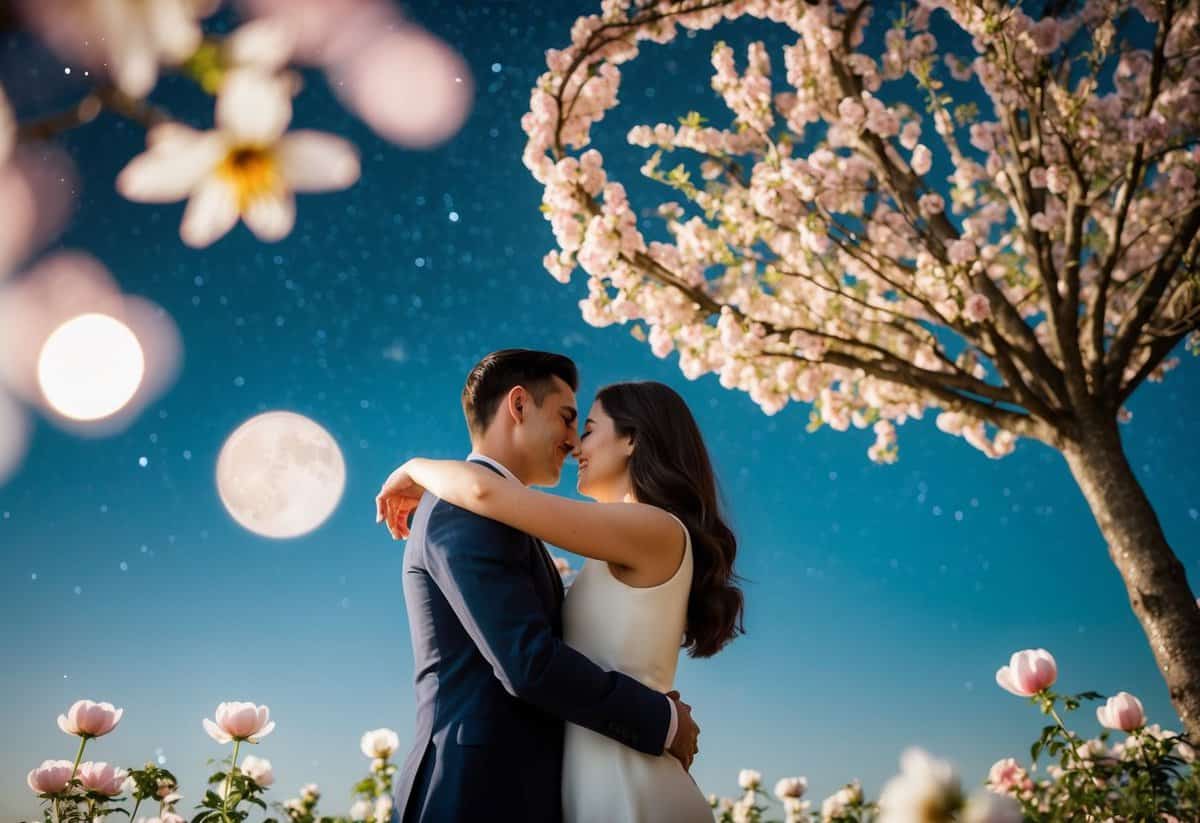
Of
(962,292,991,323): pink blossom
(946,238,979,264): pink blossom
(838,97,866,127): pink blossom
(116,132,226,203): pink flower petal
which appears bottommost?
(116,132,226,203): pink flower petal

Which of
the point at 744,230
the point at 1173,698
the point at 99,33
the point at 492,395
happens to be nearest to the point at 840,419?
the point at 744,230

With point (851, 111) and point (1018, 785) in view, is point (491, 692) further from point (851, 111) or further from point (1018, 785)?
point (851, 111)

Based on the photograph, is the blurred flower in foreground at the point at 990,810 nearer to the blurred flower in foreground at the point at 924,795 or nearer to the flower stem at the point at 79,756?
the blurred flower in foreground at the point at 924,795

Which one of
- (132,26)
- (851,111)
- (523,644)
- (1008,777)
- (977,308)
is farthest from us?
(851,111)

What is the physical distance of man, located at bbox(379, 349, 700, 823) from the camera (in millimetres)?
1918

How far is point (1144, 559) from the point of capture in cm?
514

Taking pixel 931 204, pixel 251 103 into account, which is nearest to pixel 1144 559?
pixel 931 204

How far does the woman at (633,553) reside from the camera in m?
2.08

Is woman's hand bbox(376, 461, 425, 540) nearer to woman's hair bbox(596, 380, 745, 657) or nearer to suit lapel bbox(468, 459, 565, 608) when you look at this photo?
suit lapel bbox(468, 459, 565, 608)

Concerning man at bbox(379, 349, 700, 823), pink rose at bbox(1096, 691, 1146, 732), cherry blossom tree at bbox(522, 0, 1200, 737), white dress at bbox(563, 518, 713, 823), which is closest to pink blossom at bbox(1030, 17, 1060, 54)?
cherry blossom tree at bbox(522, 0, 1200, 737)

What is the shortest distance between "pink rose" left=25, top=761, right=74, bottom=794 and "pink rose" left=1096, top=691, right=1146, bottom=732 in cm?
403

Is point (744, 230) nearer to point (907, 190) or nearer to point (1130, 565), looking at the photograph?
point (907, 190)

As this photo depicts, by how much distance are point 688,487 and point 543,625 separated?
79cm

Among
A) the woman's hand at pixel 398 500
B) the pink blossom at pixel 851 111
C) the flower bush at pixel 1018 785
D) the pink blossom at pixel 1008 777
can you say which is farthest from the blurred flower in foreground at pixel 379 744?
the pink blossom at pixel 851 111
